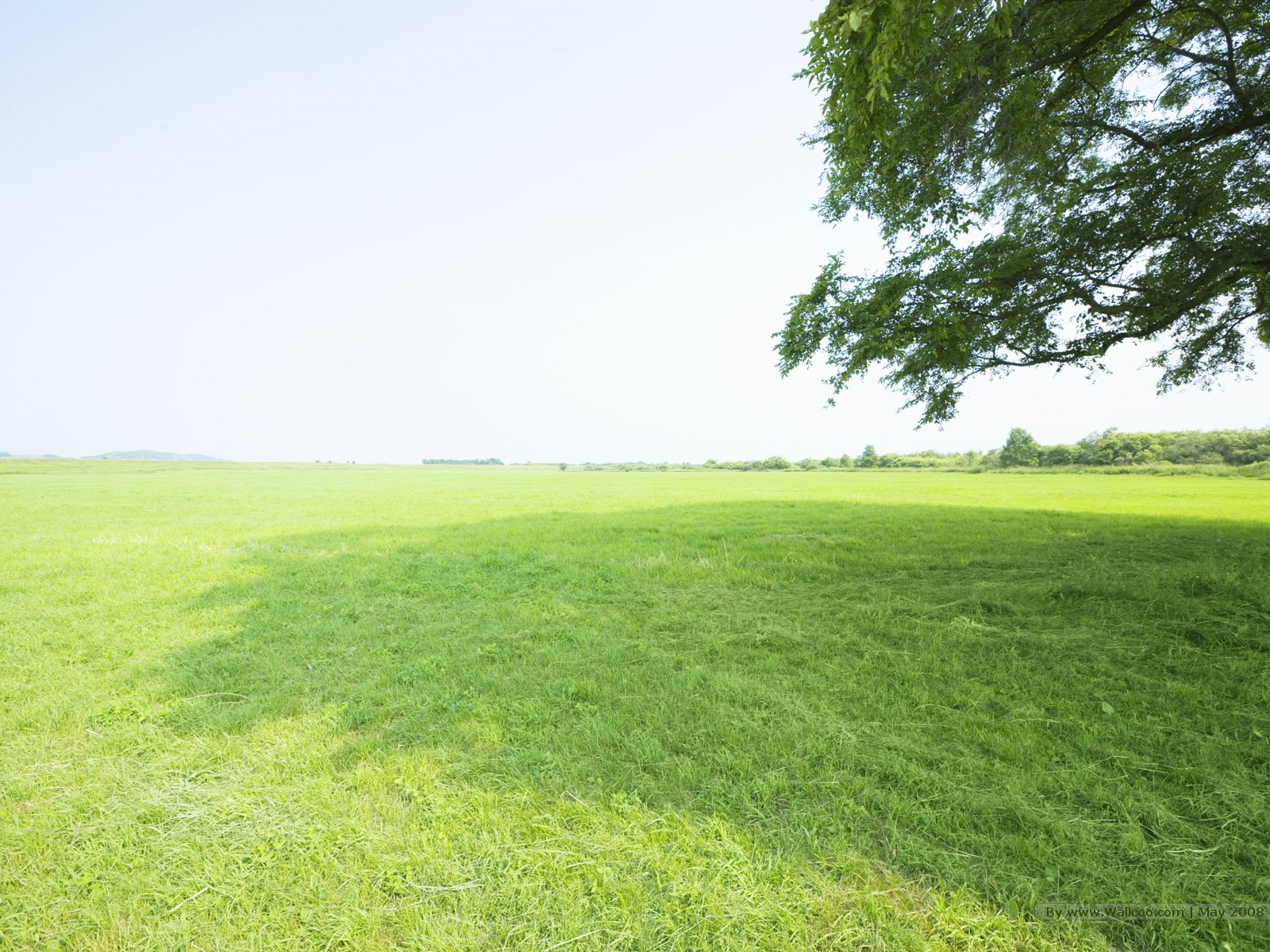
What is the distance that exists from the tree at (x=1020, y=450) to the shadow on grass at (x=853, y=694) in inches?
2815

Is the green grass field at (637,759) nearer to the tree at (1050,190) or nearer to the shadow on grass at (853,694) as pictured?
the shadow on grass at (853,694)

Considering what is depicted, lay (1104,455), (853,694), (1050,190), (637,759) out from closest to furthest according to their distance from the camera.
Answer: (637,759), (853,694), (1050,190), (1104,455)

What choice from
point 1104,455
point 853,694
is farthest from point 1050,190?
point 1104,455

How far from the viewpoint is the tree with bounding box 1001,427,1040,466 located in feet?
227

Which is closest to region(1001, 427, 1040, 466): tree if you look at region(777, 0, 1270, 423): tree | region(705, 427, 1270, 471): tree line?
region(705, 427, 1270, 471): tree line

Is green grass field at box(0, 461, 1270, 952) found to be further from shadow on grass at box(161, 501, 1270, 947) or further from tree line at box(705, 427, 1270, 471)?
tree line at box(705, 427, 1270, 471)

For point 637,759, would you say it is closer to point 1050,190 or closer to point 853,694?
point 853,694

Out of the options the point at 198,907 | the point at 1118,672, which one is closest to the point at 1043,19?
the point at 1118,672

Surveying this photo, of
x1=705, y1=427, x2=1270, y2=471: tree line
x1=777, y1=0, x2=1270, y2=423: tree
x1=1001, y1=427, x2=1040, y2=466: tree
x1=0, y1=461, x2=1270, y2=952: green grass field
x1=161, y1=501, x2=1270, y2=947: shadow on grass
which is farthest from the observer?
x1=1001, y1=427, x2=1040, y2=466: tree

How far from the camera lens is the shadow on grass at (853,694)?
10.6 ft

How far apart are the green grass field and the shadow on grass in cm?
3

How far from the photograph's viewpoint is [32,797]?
387 cm

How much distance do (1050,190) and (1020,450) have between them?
74787 millimetres

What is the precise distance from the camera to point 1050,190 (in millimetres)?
11062
